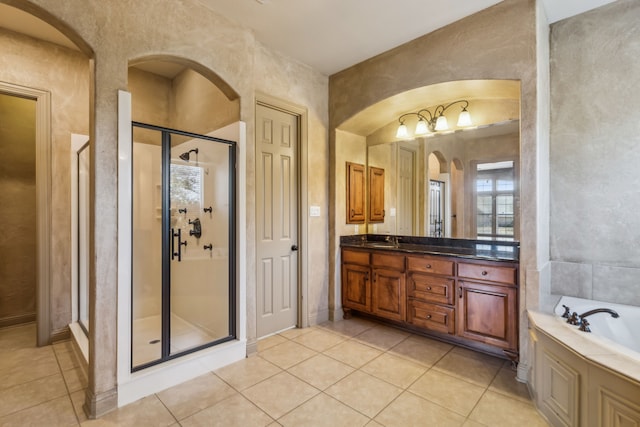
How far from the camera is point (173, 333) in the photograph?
286 centimetres

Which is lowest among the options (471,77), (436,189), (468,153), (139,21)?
(436,189)

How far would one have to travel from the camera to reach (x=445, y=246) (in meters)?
3.46

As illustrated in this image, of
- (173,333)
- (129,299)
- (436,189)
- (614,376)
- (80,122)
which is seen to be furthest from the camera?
(436,189)

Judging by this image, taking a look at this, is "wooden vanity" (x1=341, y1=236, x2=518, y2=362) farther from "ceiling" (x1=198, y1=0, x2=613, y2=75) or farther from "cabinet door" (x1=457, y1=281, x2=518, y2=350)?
"ceiling" (x1=198, y1=0, x2=613, y2=75)

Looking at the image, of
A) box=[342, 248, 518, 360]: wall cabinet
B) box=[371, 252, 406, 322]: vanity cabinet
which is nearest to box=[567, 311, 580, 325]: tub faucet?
box=[342, 248, 518, 360]: wall cabinet

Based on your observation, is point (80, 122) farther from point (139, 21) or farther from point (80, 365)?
point (80, 365)

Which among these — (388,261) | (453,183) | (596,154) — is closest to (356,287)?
(388,261)

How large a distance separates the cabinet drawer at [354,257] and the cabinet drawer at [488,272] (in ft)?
3.62

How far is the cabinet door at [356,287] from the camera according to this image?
→ 359 centimetres

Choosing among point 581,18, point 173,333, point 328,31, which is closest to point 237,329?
point 173,333

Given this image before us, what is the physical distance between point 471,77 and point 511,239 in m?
1.59

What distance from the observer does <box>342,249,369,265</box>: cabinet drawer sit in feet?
11.8

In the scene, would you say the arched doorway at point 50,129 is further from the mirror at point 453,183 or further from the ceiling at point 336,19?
the mirror at point 453,183

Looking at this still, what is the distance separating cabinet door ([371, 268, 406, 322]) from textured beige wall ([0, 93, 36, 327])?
427cm
